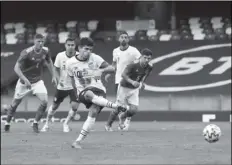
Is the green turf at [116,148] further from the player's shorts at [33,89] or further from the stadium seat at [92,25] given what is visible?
the stadium seat at [92,25]

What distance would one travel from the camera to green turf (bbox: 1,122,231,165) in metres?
10.6

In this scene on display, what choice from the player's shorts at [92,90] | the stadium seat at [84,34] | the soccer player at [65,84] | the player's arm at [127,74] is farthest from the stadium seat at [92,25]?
the player's shorts at [92,90]

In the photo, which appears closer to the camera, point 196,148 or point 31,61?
point 196,148

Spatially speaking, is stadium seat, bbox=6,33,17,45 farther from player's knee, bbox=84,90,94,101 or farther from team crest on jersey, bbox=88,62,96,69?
player's knee, bbox=84,90,94,101

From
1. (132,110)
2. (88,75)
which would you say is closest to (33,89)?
(132,110)

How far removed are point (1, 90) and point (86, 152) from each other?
41.2 feet

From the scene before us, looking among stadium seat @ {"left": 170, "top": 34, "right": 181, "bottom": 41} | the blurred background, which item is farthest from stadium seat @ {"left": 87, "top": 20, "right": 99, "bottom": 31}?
stadium seat @ {"left": 170, "top": 34, "right": 181, "bottom": 41}

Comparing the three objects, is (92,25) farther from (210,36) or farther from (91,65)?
(91,65)

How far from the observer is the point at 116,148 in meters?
12.4

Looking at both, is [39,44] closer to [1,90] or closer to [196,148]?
[196,148]

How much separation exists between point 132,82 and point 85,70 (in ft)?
9.06

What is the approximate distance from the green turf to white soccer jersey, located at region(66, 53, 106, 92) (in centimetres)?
112

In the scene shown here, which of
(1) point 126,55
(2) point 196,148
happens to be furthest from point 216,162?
(1) point 126,55

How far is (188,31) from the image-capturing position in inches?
958
